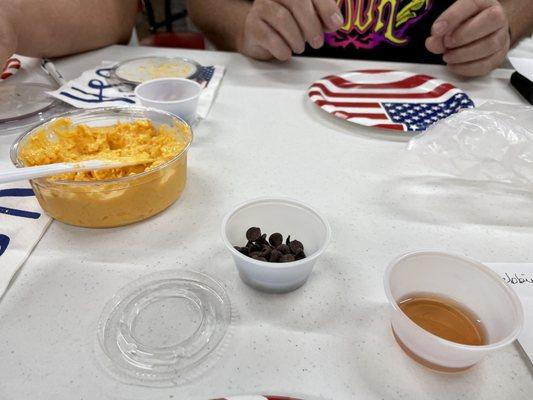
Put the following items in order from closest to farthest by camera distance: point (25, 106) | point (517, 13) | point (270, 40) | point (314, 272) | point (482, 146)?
point (314, 272) → point (482, 146) → point (25, 106) → point (270, 40) → point (517, 13)

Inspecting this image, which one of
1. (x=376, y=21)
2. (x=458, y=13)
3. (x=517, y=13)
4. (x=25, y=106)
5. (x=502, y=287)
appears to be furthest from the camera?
(x=376, y=21)

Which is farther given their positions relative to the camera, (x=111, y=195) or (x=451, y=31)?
(x=451, y=31)

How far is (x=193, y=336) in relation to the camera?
51 cm

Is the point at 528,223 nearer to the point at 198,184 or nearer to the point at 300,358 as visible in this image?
the point at 300,358

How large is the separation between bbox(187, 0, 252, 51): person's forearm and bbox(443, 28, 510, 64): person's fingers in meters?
0.69

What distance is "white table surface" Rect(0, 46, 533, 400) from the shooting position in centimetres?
47

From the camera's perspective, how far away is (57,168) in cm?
63

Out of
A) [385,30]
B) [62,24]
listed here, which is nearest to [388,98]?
[385,30]

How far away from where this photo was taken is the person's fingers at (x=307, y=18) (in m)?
1.15

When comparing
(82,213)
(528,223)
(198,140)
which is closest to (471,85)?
(528,223)

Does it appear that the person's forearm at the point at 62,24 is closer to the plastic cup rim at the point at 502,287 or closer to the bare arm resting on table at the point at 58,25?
the bare arm resting on table at the point at 58,25

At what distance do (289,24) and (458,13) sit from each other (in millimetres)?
461

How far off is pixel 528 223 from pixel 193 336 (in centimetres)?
60

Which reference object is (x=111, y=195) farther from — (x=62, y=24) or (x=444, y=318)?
(x=62, y=24)
